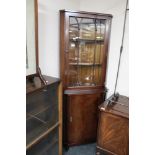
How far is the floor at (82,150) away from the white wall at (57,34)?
0.80 m

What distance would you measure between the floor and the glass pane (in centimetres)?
85

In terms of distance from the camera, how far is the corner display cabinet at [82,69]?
1914mm

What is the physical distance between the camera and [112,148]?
6.03 ft

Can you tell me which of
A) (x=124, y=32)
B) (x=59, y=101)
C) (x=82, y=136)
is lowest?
(x=82, y=136)

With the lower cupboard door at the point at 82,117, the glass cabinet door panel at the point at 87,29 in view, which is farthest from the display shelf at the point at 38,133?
the glass cabinet door panel at the point at 87,29

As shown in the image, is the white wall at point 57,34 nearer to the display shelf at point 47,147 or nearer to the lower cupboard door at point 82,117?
the lower cupboard door at point 82,117

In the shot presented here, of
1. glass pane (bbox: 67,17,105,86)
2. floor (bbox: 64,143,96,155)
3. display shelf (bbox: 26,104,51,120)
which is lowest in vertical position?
floor (bbox: 64,143,96,155)

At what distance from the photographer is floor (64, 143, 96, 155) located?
84.2 inches

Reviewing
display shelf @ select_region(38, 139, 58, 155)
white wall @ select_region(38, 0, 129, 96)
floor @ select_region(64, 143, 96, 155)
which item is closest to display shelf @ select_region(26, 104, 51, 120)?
display shelf @ select_region(38, 139, 58, 155)

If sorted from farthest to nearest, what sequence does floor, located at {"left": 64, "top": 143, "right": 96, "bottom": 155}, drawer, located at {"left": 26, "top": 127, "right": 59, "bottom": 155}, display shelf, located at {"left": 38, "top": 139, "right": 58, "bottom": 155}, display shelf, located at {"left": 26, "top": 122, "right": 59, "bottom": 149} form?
floor, located at {"left": 64, "top": 143, "right": 96, "bottom": 155}
display shelf, located at {"left": 38, "top": 139, "right": 58, "bottom": 155}
drawer, located at {"left": 26, "top": 127, "right": 59, "bottom": 155}
display shelf, located at {"left": 26, "top": 122, "right": 59, "bottom": 149}

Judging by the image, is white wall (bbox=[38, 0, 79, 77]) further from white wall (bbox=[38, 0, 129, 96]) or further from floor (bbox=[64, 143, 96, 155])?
floor (bbox=[64, 143, 96, 155])
